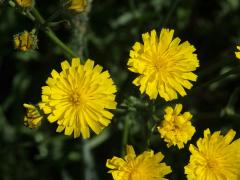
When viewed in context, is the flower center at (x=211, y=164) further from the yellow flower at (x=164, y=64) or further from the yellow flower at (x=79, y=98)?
the yellow flower at (x=79, y=98)

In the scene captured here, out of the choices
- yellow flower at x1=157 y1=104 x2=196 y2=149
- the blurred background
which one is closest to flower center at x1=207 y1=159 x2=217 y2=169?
yellow flower at x1=157 y1=104 x2=196 y2=149

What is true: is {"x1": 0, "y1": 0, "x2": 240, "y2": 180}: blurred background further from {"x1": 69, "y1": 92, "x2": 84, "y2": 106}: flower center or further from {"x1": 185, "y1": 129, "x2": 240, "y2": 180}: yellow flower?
{"x1": 69, "y1": 92, "x2": 84, "y2": 106}: flower center

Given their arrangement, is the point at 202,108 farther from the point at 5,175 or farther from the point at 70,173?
the point at 5,175

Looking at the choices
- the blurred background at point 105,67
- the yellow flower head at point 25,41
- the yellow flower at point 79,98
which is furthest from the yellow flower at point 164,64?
the blurred background at point 105,67

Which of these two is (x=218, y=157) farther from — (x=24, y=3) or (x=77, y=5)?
(x=24, y=3)

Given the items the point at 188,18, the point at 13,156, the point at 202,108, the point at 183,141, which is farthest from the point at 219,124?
the point at 13,156

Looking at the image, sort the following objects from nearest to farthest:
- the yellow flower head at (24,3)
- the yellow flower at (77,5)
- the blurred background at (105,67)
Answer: the yellow flower head at (24,3) < the yellow flower at (77,5) < the blurred background at (105,67)
